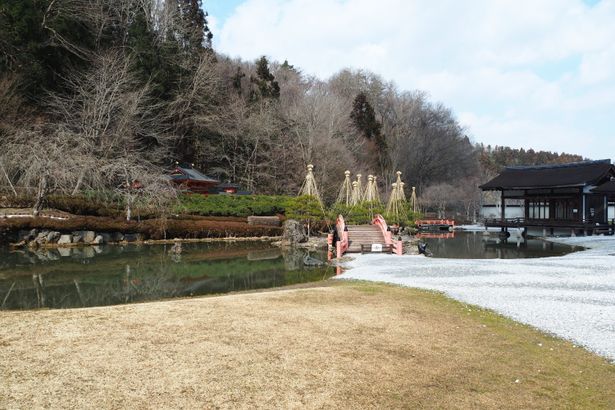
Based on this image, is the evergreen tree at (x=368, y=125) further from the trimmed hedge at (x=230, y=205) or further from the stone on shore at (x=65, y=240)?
the stone on shore at (x=65, y=240)

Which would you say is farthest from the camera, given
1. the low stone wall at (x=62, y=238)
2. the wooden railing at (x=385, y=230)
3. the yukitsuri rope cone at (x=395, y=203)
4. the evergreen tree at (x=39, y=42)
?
the yukitsuri rope cone at (x=395, y=203)

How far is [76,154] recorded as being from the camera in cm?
2427

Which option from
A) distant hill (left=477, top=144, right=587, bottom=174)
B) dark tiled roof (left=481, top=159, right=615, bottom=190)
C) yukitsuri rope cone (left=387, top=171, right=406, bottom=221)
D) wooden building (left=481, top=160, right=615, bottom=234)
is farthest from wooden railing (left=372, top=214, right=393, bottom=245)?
distant hill (left=477, top=144, right=587, bottom=174)

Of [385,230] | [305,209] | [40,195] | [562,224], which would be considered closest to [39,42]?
[40,195]

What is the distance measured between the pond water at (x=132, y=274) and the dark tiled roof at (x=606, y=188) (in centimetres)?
2290

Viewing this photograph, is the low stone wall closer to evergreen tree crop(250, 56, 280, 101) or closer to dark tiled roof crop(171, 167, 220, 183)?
dark tiled roof crop(171, 167, 220, 183)

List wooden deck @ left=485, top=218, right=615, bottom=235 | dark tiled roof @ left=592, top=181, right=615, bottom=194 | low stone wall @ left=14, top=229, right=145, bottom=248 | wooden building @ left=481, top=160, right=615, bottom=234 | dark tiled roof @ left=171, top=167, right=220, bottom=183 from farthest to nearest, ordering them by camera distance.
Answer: dark tiled roof @ left=171, top=167, right=220, bottom=183 < wooden building @ left=481, top=160, right=615, bottom=234 < dark tiled roof @ left=592, top=181, right=615, bottom=194 < wooden deck @ left=485, top=218, right=615, bottom=235 < low stone wall @ left=14, top=229, right=145, bottom=248

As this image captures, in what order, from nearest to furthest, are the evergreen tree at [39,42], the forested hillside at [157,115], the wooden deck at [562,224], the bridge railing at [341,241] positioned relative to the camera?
1. the bridge railing at [341,241]
2. the forested hillside at [157,115]
3. the evergreen tree at [39,42]
4. the wooden deck at [562,224]

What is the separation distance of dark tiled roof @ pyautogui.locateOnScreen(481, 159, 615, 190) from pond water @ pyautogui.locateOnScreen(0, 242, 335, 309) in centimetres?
2220

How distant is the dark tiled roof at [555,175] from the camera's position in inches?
1262

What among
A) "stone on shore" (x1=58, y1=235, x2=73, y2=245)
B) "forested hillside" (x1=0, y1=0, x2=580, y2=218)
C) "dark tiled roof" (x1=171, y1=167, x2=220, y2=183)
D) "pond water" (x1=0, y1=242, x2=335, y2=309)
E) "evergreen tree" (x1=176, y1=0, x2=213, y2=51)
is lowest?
"pond water" (x1=0, y1=242, x2=335, y2=309)

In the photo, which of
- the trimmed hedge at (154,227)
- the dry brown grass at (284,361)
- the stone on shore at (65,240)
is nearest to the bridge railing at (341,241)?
the trimmed hedge at (154,227)

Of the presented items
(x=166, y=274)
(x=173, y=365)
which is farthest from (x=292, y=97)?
(x=173, y=365)

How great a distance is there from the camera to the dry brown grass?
4371mm
